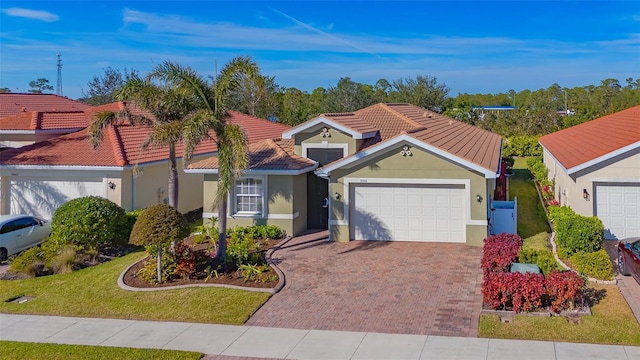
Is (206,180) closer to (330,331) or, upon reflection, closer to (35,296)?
(35,296)

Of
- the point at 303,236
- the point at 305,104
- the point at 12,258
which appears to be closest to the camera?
the point at 12,258

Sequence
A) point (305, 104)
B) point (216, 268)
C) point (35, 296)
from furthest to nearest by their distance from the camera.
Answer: point (305, 104), point (216, 268), point (35, 296)

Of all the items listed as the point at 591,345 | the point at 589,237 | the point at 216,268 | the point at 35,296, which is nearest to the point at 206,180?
the point at 216,268

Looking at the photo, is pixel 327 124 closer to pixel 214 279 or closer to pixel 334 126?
pixel 334 126

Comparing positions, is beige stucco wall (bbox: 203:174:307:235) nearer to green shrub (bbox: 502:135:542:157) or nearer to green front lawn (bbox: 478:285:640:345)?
green front lawn (bbox: 478:285:640:345)

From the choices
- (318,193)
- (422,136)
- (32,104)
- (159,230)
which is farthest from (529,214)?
(32,104)

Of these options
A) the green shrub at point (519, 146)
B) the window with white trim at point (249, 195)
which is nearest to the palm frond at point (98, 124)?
the window with white trim at point (249, 195)
